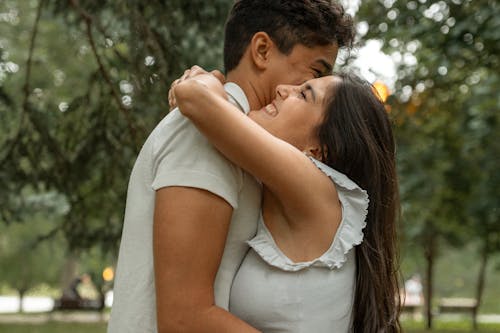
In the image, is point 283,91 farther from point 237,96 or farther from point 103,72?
point 103,72

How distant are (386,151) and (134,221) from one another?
732 millimetres

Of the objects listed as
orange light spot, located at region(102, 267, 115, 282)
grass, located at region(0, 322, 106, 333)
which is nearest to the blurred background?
grass, located at region(0, 322, 106, 333)

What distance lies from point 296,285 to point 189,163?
0.42 meters

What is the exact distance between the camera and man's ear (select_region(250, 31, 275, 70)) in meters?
2.49

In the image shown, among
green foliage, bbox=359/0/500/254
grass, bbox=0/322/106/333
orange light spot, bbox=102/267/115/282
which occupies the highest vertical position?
green foliage, bbox=359/0/500/254

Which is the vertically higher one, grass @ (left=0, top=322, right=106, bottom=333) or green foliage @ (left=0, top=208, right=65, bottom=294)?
grass @ (left=0, top=322, right=106, bottom=333)

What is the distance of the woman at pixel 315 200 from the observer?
2.19 m

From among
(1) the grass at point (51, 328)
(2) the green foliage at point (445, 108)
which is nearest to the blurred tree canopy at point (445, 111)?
(2) the green foliage at point (445, 108)

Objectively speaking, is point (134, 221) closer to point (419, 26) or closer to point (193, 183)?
point (193, 183)

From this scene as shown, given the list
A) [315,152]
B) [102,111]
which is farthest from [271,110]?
[102,111]

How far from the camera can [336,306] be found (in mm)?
2336

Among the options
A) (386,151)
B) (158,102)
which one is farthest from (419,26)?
(386,151)

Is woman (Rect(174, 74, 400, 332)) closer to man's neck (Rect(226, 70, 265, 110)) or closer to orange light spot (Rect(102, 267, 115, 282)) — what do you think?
man's neck (Rect(226, 70, 265, 110))

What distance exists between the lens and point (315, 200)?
2.28m
